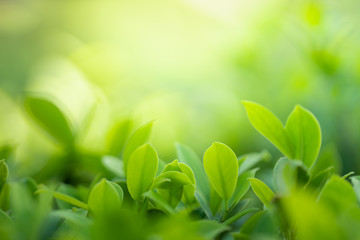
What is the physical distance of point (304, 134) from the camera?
1.02ft

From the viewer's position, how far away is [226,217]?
315 millimetres

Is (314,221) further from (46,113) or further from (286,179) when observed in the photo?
(46,113)

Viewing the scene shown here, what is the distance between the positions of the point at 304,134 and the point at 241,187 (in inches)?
2.6

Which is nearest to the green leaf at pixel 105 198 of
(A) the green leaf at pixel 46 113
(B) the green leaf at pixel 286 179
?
(B) the green leaf at pixel 286 179

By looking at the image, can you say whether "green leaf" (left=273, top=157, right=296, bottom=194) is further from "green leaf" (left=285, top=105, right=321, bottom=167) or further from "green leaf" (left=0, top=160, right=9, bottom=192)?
"green leaf" (left=0, top=160, right=9, bottom=192)

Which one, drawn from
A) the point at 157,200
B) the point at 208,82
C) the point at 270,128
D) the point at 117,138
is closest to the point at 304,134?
the point at 270,128

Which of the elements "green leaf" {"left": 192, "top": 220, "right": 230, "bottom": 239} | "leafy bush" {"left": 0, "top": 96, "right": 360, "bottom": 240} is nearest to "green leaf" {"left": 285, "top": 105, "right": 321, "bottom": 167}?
"leafy bush" {"left": 0, "top": 96, "right": 360, "bottom": 240}

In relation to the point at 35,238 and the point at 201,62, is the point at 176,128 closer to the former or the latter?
the point at 35,238

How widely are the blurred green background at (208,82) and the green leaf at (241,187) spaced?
103 millimetres

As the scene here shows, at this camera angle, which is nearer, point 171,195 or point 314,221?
point 314,221

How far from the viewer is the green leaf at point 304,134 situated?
306 mm

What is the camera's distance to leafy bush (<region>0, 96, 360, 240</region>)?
209 mm

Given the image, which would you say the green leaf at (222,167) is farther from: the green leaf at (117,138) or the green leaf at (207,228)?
the green leaf at (117,138)

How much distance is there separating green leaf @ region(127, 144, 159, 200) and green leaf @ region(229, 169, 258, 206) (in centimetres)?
7
